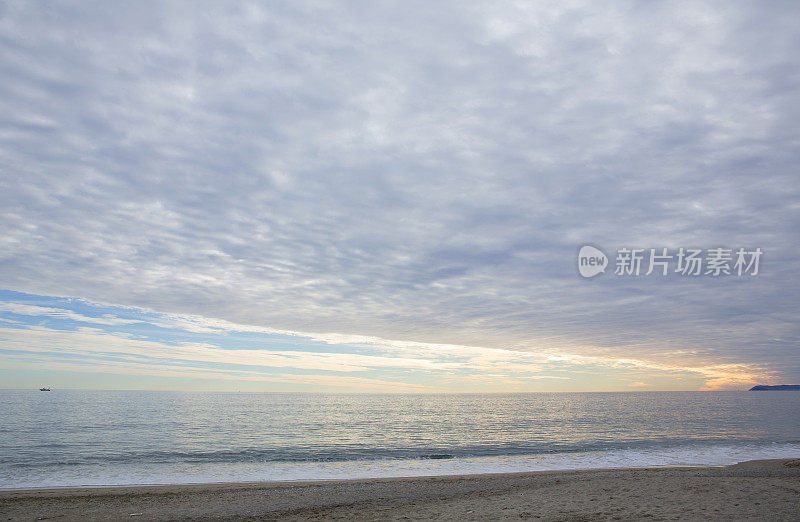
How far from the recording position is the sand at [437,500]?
15.1 metres

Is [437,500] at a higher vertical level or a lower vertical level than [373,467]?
higher

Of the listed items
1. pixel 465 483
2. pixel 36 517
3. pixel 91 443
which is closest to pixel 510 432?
pixel 465 483

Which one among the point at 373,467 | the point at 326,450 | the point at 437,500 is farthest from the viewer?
the point at 326,450

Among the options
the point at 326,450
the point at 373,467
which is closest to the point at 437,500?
the point at 373,467

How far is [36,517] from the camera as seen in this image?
16375mm

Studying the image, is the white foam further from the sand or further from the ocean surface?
the sand

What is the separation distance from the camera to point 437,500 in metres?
19.0

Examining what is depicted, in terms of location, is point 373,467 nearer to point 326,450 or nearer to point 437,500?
point 326,450

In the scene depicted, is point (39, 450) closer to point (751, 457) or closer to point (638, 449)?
point (638, 449)

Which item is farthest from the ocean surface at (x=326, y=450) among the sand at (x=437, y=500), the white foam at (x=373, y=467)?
the sand at (x=437, y=500)

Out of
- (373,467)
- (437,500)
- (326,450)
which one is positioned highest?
(437,500)

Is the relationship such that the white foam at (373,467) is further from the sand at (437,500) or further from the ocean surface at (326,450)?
the sand at (437,500)

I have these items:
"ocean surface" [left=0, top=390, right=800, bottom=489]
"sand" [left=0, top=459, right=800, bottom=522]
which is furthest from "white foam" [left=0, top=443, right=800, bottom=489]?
"sand" [left=0, top=459, right=800, bottom=522]

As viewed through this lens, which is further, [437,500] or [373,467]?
[373,467]
